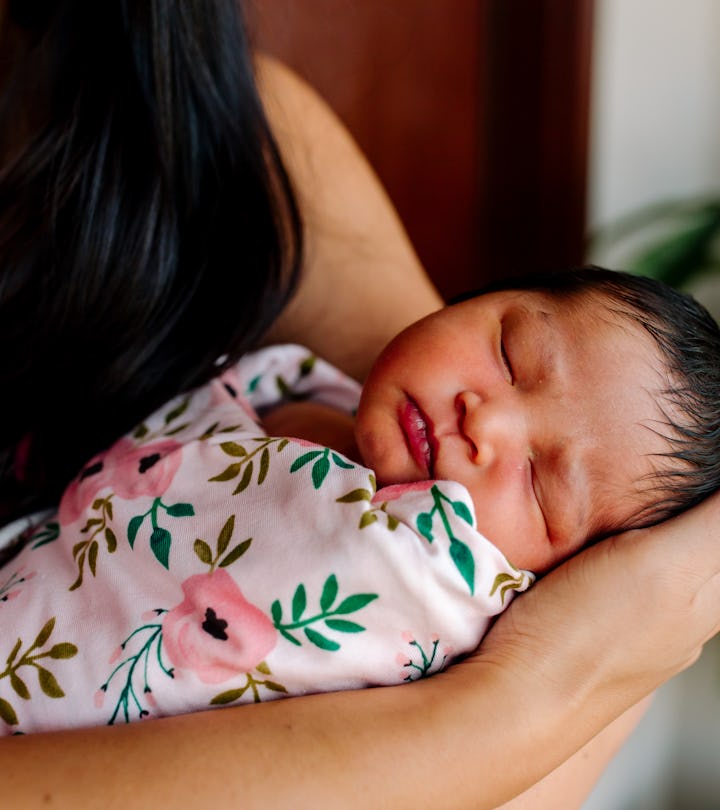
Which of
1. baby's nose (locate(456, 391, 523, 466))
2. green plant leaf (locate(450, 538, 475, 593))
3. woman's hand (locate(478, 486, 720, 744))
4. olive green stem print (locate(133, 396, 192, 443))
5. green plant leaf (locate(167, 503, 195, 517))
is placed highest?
baby's nose (locate(456, 391, 523, 466))

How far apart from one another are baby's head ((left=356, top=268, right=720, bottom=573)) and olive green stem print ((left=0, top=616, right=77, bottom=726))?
13.1 inches

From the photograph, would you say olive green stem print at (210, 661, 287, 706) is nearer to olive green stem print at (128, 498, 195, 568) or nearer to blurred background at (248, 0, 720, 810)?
olive green stem print at (128, 498, 195, 568)

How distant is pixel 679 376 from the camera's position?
2.91ft

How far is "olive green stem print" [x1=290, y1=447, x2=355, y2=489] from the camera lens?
32.6 inches

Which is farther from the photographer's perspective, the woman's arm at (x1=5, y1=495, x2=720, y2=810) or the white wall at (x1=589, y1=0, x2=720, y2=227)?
the white wall at (x1=589, y1=0, x2=720, y2=227)

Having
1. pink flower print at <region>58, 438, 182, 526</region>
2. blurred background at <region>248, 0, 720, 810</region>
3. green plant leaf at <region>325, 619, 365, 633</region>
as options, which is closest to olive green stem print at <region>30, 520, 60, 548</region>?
pink flower print at <region>58, 438, 182, 526</region>

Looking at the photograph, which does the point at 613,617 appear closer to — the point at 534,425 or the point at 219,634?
the point at 534,425

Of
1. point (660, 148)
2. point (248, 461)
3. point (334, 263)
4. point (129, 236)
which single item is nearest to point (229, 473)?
point (248, 461)

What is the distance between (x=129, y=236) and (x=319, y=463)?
1.39 feet

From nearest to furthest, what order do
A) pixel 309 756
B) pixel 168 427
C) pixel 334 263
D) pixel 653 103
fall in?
pixel 309 756 → pixel 168 427 → pixel 334 263 → pixel 653 103

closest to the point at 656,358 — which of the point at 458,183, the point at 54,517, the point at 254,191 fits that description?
the point at 254,191

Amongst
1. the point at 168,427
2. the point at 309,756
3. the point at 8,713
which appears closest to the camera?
the point at 309,756

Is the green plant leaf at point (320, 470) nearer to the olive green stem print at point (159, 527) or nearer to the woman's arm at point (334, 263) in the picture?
the olive green stem print at point (159, 527)

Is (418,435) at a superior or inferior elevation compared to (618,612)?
superior
